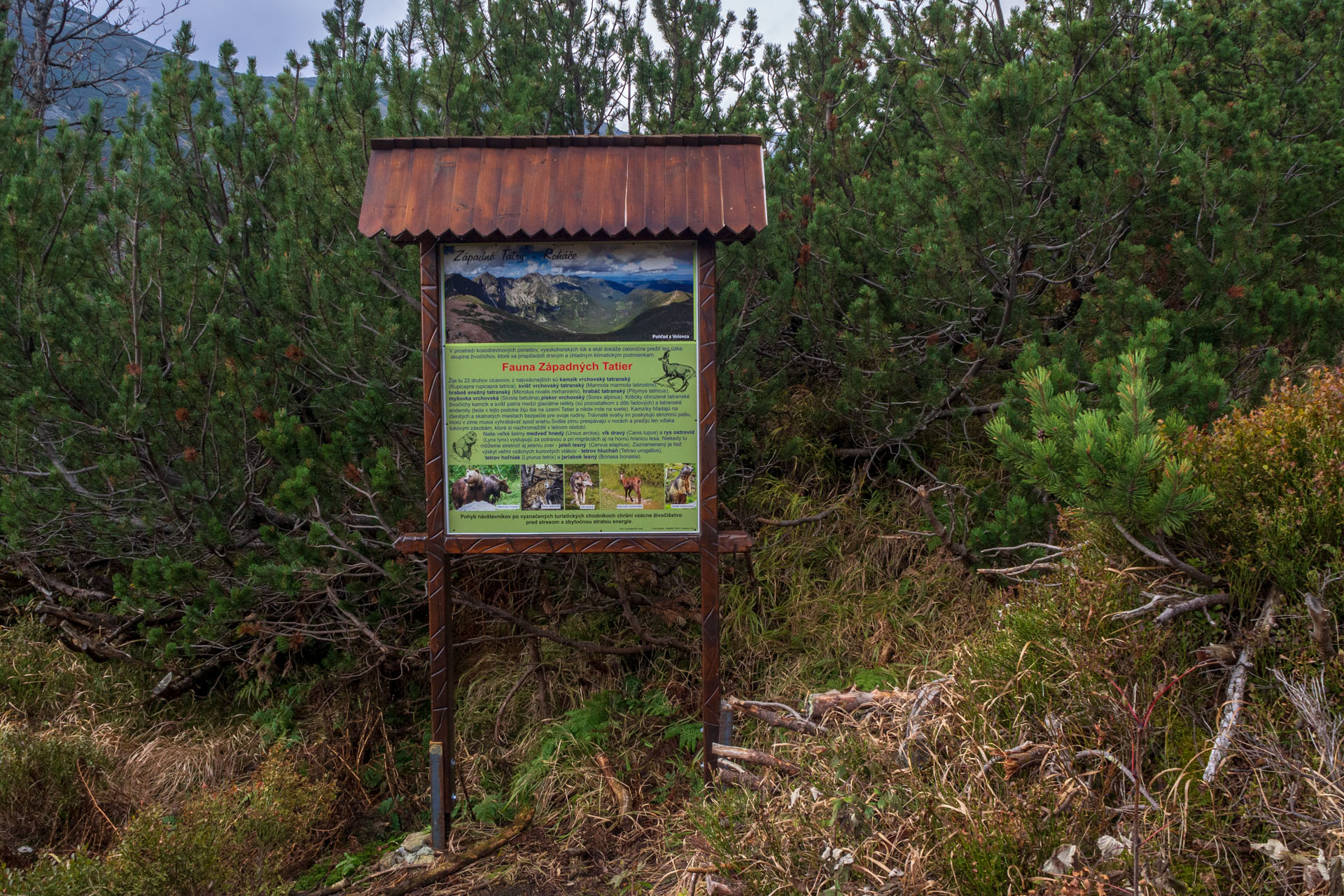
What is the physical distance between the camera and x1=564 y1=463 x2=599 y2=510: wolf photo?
12.9ft

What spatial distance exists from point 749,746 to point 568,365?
2.00 meters

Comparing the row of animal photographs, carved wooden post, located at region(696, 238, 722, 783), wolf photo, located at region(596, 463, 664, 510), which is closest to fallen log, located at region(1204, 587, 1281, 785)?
carved wooden post, located at region(696, 238, 722, 783)

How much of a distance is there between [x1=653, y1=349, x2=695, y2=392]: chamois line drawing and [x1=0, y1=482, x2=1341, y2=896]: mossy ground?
157 cm

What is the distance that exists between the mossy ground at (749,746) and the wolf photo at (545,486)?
4.59 ft

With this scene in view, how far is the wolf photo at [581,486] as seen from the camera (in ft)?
12.9

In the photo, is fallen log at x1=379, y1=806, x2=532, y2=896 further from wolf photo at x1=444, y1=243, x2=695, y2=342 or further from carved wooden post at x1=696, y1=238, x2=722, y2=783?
wolf photo at x1=444, y1=243, x2=695, y2=342

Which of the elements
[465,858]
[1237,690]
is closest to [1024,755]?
[1237,690]

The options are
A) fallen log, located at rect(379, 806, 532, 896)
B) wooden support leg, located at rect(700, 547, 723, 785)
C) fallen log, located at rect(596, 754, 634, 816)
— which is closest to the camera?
fallen log, located at rect(379, 806, 532, 896)

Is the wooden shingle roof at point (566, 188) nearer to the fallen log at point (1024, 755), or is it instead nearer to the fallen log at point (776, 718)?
the fallen log at point (776, 718)

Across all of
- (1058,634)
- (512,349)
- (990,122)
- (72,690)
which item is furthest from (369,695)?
(990,122)

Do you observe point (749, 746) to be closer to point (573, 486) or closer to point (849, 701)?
point (849, 701)

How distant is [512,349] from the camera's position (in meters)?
3.91

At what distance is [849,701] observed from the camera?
141 inches

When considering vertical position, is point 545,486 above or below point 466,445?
below
